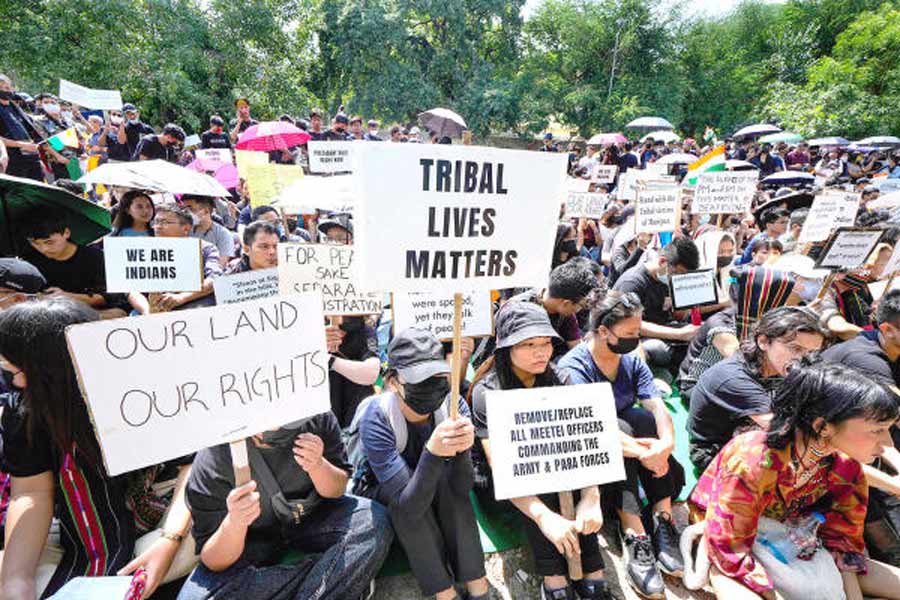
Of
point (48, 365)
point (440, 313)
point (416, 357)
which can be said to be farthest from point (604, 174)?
point (48, 365)

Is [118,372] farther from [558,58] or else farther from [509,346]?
[558,58]

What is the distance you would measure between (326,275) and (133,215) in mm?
2579

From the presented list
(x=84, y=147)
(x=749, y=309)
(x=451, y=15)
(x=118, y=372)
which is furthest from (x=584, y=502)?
(x=451, y=15)

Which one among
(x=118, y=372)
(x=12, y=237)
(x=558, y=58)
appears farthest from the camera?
(x=558, y=58)

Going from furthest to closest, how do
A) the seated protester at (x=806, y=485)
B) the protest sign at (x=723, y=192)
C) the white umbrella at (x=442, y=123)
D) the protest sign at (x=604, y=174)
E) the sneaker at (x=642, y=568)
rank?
the white umbrella at (x=442, y=123), the protest sign at (x=604, y=174), the protest sign at (x=723, y=192), the sneaker at (x=642, y=568), the seated protester at (x=806, y=485)

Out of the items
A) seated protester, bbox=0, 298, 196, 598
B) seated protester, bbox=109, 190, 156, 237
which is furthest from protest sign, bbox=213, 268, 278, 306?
seated protester, bbox=109, 190, 156, 237

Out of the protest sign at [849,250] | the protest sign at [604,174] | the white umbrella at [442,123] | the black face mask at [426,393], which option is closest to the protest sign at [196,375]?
the black face mask at [426,393]

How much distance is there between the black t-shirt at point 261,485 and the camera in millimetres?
2035

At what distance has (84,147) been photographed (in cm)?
1114

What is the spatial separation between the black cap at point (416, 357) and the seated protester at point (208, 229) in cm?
366

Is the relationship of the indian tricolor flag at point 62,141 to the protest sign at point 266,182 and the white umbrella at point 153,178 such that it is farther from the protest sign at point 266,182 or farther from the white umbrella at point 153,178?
the white umbrella at point 153,178

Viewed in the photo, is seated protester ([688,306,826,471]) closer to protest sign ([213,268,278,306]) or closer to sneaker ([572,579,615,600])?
sneaker ([572,579,615,600])

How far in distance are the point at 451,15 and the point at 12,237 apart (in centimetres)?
2712

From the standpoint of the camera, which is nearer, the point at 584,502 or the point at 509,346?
the point at 584,502
